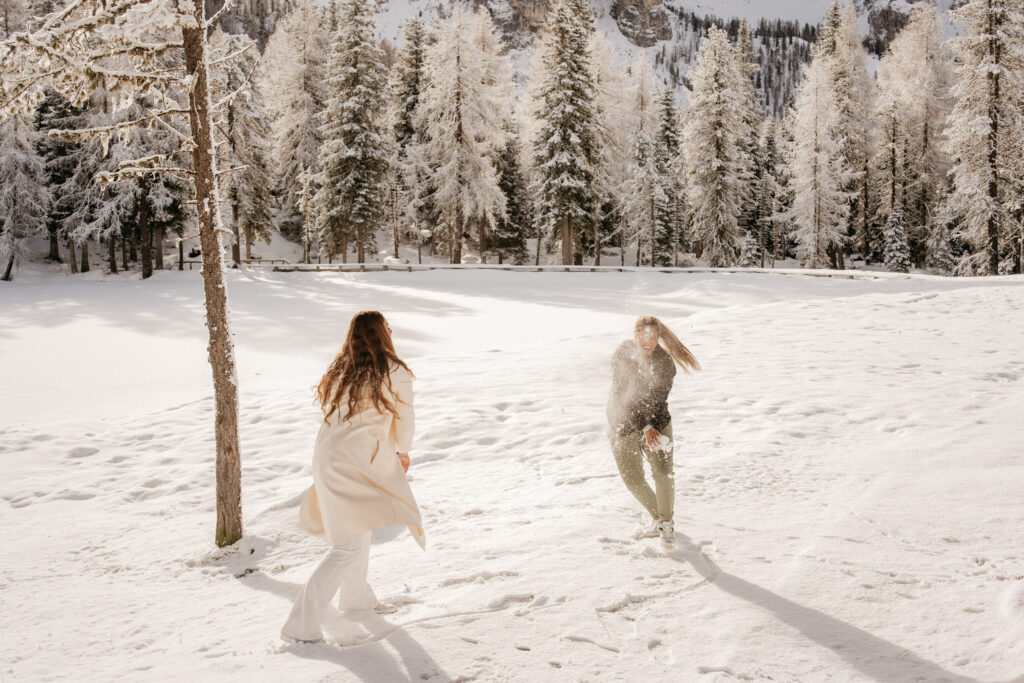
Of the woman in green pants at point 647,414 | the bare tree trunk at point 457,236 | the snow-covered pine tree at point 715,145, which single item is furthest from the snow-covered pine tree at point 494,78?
the woman in green pants at point 647,414

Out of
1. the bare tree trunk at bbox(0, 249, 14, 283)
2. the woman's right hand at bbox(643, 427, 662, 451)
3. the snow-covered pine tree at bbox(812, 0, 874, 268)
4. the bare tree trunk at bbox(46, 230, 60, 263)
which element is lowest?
the woman's right hand at bbox(643, 427, 662, 451)

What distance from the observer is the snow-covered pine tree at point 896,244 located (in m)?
39.3

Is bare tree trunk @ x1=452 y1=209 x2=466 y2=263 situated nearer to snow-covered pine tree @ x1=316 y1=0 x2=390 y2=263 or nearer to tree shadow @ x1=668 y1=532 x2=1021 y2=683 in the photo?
snow-covered pine tree @ x1=316 y1=0 x2=390 y2=263

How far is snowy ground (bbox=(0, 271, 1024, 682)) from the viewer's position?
3.93 meters

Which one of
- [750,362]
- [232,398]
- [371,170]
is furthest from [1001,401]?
[371,170]

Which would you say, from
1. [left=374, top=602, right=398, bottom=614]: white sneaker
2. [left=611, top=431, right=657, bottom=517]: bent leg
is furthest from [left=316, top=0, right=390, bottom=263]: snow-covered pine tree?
[left=374, top=602, right=398, bottom=614]: white sneaker

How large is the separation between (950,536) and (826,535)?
0.97 metres

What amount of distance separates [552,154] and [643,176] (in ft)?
30.8

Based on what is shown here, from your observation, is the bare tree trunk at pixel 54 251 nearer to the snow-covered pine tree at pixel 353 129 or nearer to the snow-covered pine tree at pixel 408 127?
the snow-covered pine tree at pixel 353 129

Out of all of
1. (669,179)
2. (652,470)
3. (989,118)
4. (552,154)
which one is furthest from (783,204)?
(652,470)

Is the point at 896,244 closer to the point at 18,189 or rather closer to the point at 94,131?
the point at 94,131

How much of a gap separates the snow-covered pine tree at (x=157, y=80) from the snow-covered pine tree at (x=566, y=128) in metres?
26.0

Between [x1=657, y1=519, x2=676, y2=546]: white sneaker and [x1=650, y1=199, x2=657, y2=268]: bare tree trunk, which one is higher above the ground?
[x1=650, y1=199, x2=657, y2=268]: bare tree trunk

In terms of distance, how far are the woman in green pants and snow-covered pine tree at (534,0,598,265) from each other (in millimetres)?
26920
